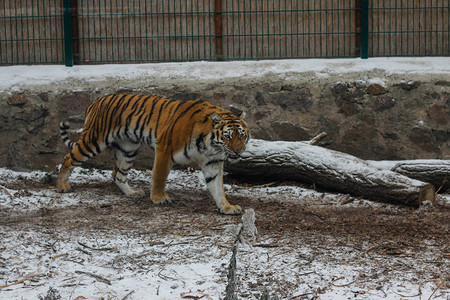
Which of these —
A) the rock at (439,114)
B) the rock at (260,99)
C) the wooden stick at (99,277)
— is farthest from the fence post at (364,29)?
the wooden stick at (99,277)

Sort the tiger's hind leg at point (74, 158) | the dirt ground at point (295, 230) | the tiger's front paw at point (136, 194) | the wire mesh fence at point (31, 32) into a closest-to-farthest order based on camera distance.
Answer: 1. the dirt ground at point (295, 230)
2. the tiger's front paw at point (136, 194)
3. the tiger's hind leg at point (74, 158)
4. the wire mesh fence at point (31, 32)

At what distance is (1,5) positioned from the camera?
7844 millimetres

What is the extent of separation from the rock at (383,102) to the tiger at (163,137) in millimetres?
2253

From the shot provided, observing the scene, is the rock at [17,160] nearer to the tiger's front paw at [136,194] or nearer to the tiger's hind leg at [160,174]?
the tiger's front paw at [136,194]

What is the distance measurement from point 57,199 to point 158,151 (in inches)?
46.9

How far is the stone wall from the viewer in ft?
→ 22.8

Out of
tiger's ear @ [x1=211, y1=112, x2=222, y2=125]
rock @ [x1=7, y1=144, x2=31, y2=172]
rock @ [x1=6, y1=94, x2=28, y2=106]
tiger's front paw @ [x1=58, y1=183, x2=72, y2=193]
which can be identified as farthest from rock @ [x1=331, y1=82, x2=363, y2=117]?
rock @ [x1=7, y1=144, x2=31, y2=172]

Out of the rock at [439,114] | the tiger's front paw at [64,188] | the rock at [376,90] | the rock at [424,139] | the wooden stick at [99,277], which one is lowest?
the wooden stick at [99,277]

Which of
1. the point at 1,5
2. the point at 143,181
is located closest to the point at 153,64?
the point at 143,181

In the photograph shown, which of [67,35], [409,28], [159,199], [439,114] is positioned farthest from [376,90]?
[67,35]

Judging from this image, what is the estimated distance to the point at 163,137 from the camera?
18.4 feet

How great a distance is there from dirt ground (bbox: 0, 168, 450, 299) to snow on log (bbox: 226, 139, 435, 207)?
121mm

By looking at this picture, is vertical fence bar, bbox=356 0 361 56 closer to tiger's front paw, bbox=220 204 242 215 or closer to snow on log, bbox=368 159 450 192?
snow on log, bbox=368 159 450 192

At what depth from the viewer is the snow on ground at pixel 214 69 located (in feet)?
23.8
